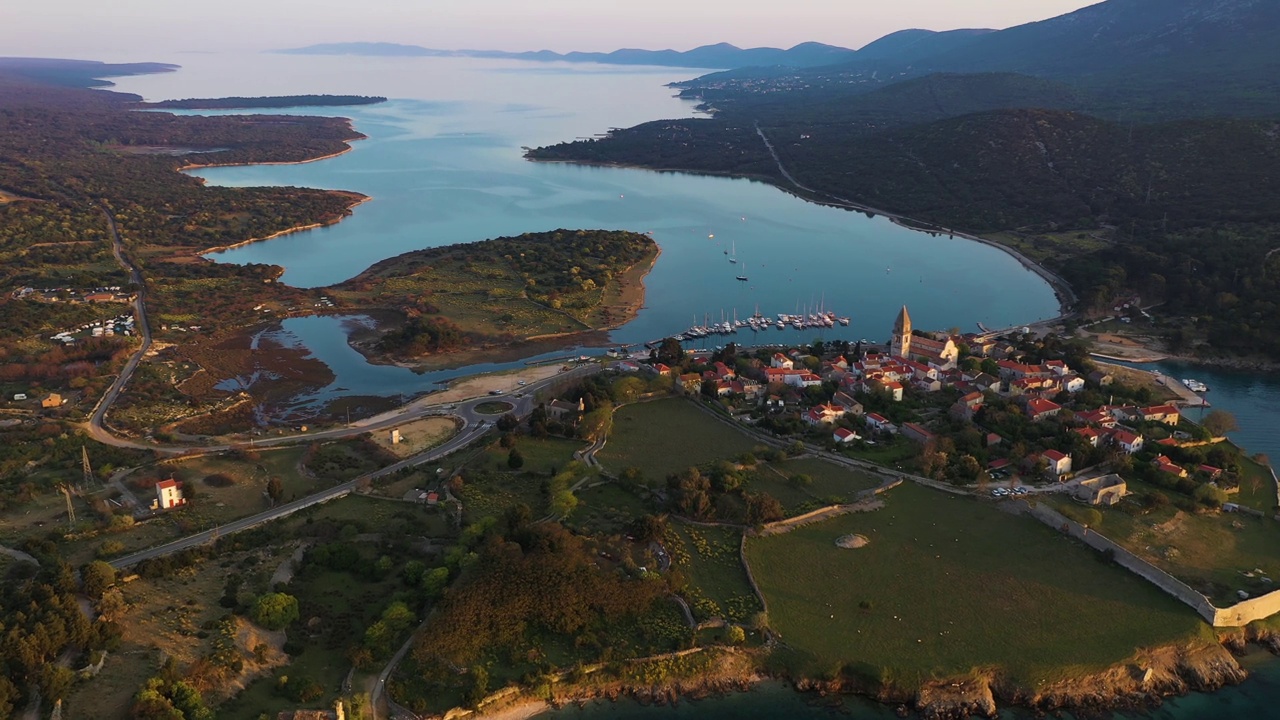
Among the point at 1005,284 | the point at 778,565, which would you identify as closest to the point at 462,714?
the point at 778,565

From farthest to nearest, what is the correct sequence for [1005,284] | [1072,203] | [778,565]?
[1072,203], [1005,284], [778,565]

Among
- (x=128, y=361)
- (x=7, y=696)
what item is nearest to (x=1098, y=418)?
(x=7, y=696)

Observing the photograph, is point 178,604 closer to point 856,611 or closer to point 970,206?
point 856,611

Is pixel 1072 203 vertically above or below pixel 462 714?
above

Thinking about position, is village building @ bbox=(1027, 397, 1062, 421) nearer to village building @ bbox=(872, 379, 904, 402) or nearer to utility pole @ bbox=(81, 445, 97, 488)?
village building @ bbox=(872, 379, 904, 402)

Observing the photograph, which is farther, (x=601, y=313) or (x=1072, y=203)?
(x=1072, y=203)

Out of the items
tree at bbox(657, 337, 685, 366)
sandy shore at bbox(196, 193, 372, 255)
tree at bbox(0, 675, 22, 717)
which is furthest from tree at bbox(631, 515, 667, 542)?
sandy shore at bbox(196, 193, 372, 255)

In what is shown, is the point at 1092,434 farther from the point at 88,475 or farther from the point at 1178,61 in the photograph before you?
the point at 1178,61

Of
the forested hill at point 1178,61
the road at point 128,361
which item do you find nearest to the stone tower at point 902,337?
the road at point 128,361
